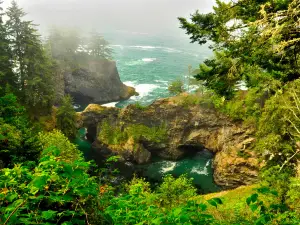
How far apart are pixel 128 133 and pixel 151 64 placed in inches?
2586

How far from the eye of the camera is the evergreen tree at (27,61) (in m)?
41.6

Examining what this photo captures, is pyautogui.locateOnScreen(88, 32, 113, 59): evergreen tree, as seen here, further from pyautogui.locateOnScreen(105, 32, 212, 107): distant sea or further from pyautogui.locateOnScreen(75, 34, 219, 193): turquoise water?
pyautogui.locateOnScreen(75, 34, 219, 193): turquoise water

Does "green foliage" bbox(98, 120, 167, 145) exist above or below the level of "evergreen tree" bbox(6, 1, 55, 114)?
below

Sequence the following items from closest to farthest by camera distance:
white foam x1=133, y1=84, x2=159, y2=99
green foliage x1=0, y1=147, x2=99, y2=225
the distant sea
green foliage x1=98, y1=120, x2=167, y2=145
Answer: green foliage x1=0, y1=147, x2=99, y2=225, green foliage x1=98, y1=120, x2=167, y2=145, white foam x1=133, y1=84, x2=159, y2=99, the distant sea

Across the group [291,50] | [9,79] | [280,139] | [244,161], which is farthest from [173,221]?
[9,79]

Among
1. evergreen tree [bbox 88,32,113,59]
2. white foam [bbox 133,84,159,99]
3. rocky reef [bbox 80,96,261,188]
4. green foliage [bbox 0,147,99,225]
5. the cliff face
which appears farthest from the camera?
evergreen tree [bbox 88,32,113,59]

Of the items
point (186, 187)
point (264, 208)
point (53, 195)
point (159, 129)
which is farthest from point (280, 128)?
point (53, 195)

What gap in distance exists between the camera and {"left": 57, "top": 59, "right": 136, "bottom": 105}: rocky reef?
74.1m

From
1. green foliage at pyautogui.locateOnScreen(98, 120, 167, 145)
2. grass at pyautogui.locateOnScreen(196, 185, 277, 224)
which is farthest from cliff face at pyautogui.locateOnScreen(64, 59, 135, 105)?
grass at pyautogui.locateOnScreen(196, 185, 277, 224)

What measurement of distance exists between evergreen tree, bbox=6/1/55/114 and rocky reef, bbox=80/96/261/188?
10746mm

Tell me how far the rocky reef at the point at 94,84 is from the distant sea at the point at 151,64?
397 cm

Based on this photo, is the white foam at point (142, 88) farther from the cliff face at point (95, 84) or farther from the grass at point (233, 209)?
the grass at point (233, 209)

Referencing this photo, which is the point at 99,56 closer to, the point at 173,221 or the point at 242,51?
the point at 242,51

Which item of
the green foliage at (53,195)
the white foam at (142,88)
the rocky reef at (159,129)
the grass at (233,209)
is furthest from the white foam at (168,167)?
the green foliage at (53,195)
